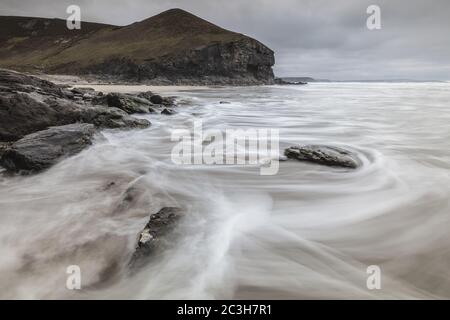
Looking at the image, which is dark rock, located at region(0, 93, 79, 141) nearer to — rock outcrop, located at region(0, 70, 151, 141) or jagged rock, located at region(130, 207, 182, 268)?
rock outcrop, located at region(0, 70, 151, 141)

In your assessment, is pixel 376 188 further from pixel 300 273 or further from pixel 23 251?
pixel 23 251

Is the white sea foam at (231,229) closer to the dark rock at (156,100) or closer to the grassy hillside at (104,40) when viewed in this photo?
the dark rock at (156,100)

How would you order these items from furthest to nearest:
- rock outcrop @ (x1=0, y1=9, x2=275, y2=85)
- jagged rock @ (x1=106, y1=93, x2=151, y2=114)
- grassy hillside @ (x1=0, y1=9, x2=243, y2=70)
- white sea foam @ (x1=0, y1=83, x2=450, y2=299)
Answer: grassy hillside @ (x1=0, y1=9, x2=243, y2=70)
rock outcrop @ (x1=0, y1=9, x2=275, y2=85)
jagged rock @ (x1=106, y1=93, x2=151, y2=114)
white sea foam @ (x1=0, y1=83, x2=450, y2=299)

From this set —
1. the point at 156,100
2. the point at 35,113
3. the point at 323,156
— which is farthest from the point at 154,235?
the point at 156,100

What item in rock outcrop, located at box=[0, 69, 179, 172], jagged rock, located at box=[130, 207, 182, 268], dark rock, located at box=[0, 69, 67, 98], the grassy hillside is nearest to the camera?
jagged rock, located at box=[130, 207, 182, 268]

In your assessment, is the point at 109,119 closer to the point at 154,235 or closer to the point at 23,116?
the point at 23,116

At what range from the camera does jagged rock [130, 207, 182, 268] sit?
316cm

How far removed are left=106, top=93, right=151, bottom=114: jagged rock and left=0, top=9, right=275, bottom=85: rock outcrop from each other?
40497 millimetres

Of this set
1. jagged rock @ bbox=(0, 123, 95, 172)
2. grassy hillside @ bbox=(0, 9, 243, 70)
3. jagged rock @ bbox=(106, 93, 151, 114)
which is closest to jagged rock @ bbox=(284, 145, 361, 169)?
jagged rock @ bbox=(0, 123, 95, 172)

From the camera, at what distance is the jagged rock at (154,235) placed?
3156 mm

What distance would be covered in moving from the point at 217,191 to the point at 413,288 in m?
3.04

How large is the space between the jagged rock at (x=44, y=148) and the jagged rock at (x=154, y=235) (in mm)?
3147
